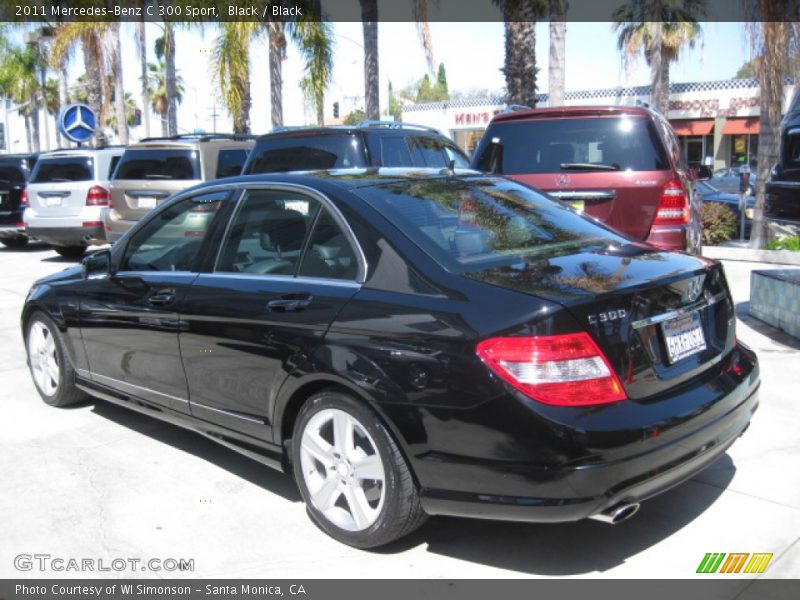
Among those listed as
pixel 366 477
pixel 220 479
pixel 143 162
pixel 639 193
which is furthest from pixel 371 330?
pixel 143 162

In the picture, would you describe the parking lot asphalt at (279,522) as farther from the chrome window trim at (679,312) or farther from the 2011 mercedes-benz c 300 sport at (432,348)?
the chrome window trim at (679,312)

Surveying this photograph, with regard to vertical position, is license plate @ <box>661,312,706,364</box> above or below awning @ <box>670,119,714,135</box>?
below

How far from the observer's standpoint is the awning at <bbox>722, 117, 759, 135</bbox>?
3491 cm

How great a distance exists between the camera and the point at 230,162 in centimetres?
1244

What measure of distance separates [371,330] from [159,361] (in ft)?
5.67

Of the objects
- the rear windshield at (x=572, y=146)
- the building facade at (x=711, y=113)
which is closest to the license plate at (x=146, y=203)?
the rear windshield at (x=572, y=146)

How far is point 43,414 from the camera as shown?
18.9 feet

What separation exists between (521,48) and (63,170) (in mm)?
8033

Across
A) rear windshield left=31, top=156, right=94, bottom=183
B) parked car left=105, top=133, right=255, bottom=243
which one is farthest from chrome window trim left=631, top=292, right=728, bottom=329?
rear windshield left=31, top=156, right=94, bottom=183

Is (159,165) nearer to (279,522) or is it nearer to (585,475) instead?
(279,522)

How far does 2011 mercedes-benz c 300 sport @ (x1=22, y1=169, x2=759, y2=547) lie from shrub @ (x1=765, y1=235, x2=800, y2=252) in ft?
27.4

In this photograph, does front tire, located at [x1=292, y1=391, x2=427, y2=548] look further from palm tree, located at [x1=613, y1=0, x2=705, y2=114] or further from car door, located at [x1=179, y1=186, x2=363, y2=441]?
palm tree, located at [x1=613, y1=0, x2=705, y2=114]

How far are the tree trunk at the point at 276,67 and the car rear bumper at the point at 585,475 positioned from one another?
1923 centimetres

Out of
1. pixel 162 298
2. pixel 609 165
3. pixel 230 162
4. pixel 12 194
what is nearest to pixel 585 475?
pixel 162 298
